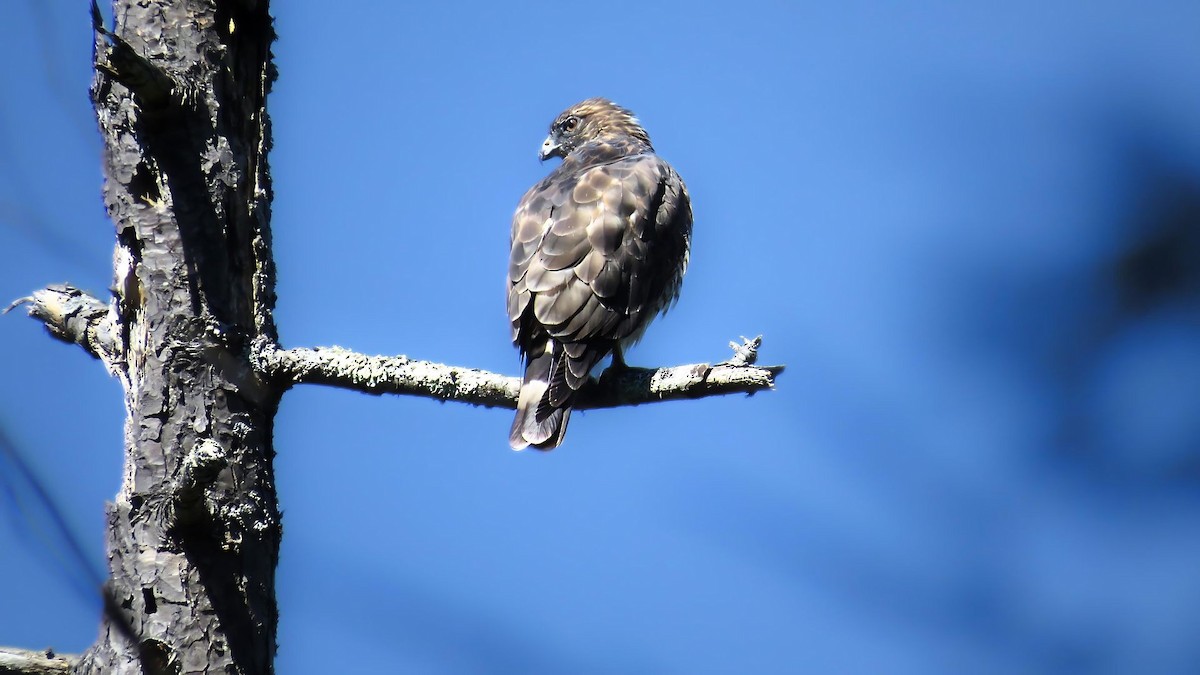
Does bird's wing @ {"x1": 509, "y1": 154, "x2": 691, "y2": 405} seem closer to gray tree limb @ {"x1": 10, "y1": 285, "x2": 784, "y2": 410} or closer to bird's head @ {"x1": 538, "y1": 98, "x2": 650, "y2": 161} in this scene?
gray tree limb @ {"x1": 10, "y1": 285, "x2": 784, "y2": 410}

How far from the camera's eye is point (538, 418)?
4.47 meters

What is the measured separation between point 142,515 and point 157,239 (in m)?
0.81

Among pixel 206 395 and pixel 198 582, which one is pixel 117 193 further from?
pixel 198 582

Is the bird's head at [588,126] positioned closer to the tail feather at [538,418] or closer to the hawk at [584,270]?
the hawk at [584,270]

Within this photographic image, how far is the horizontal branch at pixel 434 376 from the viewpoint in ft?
11.8

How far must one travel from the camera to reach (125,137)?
3.54m

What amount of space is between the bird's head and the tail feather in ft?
9.22

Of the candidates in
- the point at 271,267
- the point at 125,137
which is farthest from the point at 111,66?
the point at 271,267

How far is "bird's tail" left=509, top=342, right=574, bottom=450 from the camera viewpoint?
441 centimetres

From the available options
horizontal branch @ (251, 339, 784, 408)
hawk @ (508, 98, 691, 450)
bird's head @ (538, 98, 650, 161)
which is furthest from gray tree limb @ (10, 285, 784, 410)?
bird's head @ (538, 98, 650, 161)

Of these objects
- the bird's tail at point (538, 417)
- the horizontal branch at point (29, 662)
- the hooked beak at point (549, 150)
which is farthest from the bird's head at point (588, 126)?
the horizontal branch at point (29, 662)

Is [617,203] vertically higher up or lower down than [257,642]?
higher up

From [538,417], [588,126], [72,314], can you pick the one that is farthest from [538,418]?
[588,126]

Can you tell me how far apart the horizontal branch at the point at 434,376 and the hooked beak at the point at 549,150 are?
366cm
